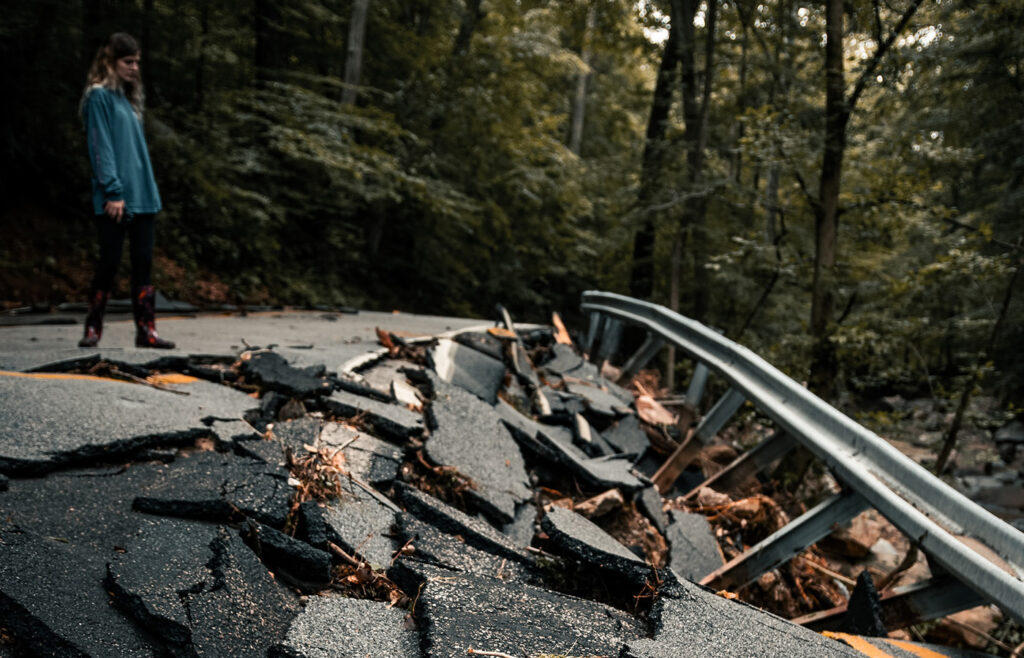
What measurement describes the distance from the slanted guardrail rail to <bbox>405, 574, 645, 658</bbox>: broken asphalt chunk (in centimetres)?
105

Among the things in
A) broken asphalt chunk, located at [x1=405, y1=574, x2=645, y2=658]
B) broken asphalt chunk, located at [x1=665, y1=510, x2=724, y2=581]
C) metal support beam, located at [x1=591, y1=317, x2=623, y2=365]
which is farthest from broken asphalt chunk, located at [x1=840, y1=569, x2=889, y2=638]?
metal support beam, located at [x1=591, y1=317, x2=623, y2=365]

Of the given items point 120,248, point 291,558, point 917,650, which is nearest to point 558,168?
point 120,248

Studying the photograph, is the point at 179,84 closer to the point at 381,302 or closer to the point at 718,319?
the point at 381,302

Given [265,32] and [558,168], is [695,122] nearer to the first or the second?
[558,168]

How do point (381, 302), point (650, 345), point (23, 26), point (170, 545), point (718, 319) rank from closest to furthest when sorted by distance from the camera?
point (170, 545)
point (650, 345)
point (23, 26)
point (381, 302)
point (718, 319)

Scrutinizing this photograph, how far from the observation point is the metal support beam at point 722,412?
389cm

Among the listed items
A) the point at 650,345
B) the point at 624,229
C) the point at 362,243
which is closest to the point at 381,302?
the point at 362,243

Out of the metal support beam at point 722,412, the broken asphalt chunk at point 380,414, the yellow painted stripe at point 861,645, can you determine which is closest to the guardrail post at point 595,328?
the metal support beam at point 722,412

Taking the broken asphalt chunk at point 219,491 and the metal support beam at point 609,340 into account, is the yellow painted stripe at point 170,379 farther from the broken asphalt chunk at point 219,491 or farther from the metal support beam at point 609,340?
Result: the metal support beam at point 609,340

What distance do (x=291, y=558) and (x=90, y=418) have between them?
1.36 m

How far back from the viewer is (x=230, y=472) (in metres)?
2.54

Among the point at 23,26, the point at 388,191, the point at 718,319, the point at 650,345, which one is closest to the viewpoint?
the point at 650,345

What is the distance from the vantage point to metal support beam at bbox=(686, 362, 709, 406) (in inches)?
185

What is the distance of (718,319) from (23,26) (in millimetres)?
14870
